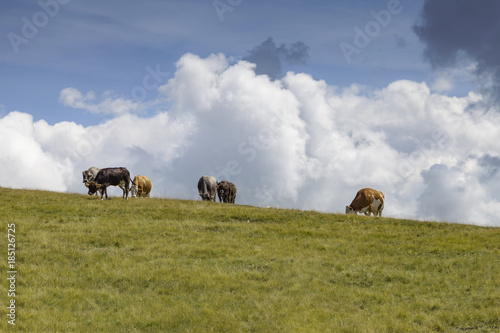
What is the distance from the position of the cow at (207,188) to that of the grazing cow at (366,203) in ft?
47.5

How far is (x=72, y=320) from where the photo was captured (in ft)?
42.7

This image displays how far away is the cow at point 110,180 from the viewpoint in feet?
114

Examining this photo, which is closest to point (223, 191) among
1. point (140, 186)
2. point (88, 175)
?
point (140, 186)

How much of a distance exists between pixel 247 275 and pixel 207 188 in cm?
2798

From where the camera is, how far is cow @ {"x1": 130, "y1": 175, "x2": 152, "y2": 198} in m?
40.9

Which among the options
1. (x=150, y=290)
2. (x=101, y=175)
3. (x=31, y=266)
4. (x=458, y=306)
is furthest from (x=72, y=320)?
(x=101, y=175)

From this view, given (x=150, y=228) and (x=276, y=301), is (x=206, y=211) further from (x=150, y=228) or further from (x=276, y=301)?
(x=276, y=301)

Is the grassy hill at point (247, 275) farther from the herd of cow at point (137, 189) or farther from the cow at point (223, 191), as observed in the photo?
the cow at point (223, 191)

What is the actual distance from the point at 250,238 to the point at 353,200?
13.2 meters

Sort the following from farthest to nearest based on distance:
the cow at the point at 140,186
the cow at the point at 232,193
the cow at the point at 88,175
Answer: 1. the cow at the point at 232,193
2. the cow at the point at 88,175
3. the cow at the point at 140,186

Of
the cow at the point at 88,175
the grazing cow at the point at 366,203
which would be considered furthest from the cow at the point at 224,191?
the grazing cow at the point at 366,203

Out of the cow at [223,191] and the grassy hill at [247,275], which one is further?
the cow at [223,191]

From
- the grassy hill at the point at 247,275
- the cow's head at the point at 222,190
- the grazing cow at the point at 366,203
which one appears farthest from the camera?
the cow's head at the point at 222,190

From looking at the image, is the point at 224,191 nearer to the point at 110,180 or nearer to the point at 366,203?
the point at 110,180
